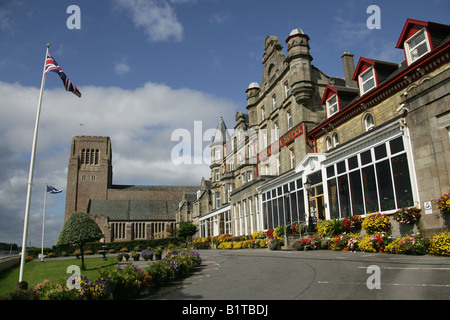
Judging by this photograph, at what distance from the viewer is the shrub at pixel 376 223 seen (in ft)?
49.1

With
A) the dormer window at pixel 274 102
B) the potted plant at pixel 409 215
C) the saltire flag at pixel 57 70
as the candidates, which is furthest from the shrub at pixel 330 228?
the dormer window at pixel 274 102

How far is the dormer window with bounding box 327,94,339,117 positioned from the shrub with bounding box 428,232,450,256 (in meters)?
14.7

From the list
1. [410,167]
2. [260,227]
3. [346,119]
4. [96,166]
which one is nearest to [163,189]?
[96,166]

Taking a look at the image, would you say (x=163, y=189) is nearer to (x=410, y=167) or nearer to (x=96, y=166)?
(x=96, y=166)

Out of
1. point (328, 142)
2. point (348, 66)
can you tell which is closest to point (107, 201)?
point (348, 66)

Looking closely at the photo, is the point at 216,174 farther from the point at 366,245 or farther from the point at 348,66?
the point at 366,245

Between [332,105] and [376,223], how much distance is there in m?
12.8

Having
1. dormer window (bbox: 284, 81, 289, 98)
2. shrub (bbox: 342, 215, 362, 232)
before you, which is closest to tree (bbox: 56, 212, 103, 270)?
shrub (bbox: 342, 215, 362, 232)

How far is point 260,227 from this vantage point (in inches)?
1208

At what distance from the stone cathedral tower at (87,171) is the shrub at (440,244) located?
8824cm

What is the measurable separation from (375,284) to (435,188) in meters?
7.24

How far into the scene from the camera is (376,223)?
15133 mm

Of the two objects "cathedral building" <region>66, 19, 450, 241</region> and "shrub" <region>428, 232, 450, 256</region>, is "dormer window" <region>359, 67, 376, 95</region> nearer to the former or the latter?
"cathedral building" <region>66, 19, 450, 241</region>
